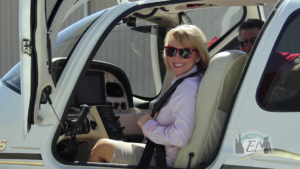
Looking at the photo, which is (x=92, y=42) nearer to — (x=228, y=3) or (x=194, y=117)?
(x=194, y=117)

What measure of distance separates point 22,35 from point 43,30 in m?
0.11

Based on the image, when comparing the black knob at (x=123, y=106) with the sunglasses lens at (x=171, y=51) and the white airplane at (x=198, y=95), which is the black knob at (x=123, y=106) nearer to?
the white airplane at (x=198, y=95)

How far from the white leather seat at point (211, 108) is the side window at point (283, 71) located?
20 centimetres

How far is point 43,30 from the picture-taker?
1.72 m

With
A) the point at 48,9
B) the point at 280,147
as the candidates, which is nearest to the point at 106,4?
the point at 48,9

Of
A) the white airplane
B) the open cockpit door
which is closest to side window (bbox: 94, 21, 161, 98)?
the white airplane

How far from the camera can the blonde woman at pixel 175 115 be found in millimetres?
1831

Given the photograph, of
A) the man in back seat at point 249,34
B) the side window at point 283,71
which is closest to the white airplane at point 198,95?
the side window at point 283,71

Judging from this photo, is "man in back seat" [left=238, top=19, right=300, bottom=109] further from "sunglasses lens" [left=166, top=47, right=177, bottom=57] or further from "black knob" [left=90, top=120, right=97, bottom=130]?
"black knob" [left=90, top=120, right=97, bottom=130]

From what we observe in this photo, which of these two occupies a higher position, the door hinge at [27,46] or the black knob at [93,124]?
the door hinge at [27,46]

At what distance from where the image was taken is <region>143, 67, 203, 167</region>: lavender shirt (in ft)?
5.95

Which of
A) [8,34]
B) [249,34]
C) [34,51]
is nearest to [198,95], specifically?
[34,51]
